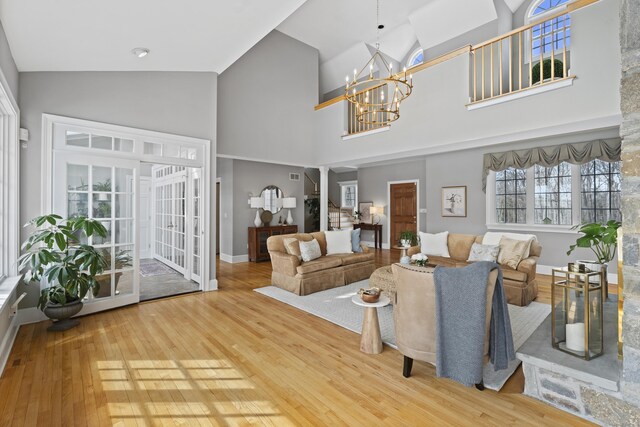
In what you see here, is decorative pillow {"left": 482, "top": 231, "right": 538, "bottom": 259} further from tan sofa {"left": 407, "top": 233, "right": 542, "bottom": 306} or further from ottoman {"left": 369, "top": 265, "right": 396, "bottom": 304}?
ottoman {"left": 369, "top": 265, "right": 396, "bottom": 304}

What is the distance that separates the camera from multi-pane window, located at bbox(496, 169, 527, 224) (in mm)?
6094

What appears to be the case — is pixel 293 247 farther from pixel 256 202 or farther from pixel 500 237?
pixel 500 237

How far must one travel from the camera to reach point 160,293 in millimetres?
4613

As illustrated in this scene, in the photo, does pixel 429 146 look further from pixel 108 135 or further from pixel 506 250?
pixel 108 135

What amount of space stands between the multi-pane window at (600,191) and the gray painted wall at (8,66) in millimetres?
7660

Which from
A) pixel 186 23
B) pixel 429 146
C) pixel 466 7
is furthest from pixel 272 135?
pixel 466 7

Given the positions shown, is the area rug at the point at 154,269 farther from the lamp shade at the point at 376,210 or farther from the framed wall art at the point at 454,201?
the framed wall art at the point at 454,201

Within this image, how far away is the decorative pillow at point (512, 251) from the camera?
4266 mm

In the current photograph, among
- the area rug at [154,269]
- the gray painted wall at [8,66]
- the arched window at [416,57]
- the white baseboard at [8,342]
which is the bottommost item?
the white baseboard at [8,342]

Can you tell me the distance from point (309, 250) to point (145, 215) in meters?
4.28

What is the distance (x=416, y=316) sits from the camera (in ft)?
7.52

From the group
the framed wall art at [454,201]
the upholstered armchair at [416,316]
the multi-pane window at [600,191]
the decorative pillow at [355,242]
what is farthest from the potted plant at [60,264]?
the multi-pane window at [600,191]

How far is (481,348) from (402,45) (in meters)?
8.12

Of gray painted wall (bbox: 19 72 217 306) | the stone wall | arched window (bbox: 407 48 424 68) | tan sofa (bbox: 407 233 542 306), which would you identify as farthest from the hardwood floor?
arched window (bbox: 407 48 424 68)
